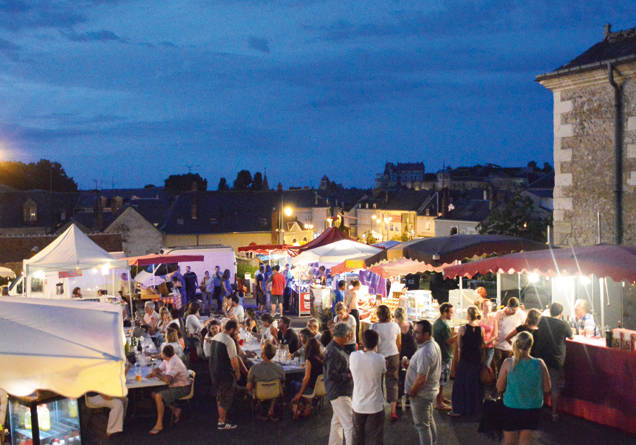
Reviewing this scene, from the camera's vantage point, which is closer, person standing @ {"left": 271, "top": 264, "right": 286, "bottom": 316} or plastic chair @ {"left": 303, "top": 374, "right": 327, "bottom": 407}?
plastic chair @ {"left": 303, "top": 374, "right": 327, "bottom": 407}

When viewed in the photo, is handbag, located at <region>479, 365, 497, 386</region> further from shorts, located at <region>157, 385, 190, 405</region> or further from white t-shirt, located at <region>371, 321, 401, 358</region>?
shorts, located at <region>157, 385, 190, 405</region>

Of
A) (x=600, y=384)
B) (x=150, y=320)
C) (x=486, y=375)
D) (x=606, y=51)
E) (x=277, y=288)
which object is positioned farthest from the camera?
(x=277, y=288)

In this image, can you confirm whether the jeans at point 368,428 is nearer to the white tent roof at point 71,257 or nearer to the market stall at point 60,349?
the market stall at point 60,349

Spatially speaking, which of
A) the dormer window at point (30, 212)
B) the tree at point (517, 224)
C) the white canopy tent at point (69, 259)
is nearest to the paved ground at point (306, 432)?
the white canopy tent at point (69, 259)

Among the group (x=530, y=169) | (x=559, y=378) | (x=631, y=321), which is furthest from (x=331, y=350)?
(x=530, y=169)

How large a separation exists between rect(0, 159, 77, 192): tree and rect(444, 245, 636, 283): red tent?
7677cm

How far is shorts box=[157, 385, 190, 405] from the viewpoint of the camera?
8.38m

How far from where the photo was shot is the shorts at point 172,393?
27.5 ft

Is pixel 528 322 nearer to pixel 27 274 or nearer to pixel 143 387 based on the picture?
pixel 143 387

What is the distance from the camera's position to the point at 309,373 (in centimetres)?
816

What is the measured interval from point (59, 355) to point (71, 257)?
10.4 meters

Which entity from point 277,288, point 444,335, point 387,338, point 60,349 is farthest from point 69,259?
point 60,349

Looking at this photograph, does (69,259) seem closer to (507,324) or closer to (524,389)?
(507,324)

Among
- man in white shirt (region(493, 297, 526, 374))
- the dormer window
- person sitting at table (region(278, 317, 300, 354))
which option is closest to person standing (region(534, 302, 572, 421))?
man in white shirt (region(493, 297, 526, 374))
